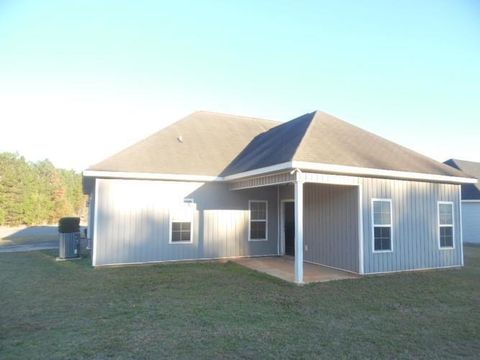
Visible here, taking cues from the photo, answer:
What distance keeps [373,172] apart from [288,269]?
3.50m

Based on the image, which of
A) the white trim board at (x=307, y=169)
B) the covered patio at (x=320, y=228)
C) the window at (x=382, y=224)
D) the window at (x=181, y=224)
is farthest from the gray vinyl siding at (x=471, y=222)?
the window at (x=181, y=224)

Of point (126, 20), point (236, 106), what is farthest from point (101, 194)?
point (236, 106)

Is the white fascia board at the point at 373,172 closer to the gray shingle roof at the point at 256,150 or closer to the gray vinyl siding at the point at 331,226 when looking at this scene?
the gray shingle roof at the point at 256,150

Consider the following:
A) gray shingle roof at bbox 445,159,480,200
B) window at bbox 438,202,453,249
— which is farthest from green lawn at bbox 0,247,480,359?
gray shingle roof at bbox 445,159,480,200

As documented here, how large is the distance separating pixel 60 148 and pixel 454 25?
51.7m

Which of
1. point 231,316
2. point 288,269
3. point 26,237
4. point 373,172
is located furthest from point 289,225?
point 26,237

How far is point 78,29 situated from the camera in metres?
9.52

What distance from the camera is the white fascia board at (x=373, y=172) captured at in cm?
760

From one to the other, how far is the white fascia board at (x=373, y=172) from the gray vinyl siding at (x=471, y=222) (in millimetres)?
9161

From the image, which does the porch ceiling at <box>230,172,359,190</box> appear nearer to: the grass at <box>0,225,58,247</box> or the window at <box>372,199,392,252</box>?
the window at <box>372,199,392,252</box>

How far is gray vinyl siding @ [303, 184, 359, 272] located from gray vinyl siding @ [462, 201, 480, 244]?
1252 centimetres

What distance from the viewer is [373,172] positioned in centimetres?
849

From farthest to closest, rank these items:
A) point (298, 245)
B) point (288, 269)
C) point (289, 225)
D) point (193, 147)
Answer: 1. point (289, 225)
2. point (193, 147)
3. point (288, 269)
4. point (298, 245)

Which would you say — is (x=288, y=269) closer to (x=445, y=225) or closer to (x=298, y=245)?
(x=298, y=245)
